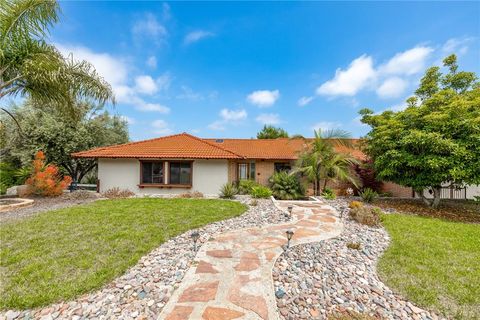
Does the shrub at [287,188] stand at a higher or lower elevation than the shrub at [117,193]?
higher

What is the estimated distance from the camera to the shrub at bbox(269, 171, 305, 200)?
12164mm

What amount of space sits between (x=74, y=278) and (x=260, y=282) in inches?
129

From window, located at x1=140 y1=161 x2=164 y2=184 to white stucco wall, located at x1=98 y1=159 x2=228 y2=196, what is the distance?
0.45 m

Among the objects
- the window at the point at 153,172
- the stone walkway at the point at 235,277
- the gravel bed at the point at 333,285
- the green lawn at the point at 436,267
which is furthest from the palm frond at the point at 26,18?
the green lawn at the point at 436,267

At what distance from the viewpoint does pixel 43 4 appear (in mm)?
6285

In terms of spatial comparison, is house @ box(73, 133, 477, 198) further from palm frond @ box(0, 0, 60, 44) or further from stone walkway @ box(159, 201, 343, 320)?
palm frond @ box(0, 0, 60, 44)

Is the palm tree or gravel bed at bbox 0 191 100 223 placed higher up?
the palm tree

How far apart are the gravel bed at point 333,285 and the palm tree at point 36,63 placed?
8.29 metres

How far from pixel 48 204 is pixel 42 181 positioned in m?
2.09

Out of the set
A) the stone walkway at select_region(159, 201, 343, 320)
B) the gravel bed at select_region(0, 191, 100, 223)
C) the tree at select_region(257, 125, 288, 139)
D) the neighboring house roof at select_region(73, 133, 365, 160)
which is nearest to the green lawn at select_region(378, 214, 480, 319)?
the stone walkway at select_region(159, 201, 343, 320)

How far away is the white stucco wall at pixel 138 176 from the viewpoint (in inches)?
535

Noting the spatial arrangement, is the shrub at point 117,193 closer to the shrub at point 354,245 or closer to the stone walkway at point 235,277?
the stone walkway at point 235,277

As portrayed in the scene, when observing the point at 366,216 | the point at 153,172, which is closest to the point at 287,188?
the point at 366,216

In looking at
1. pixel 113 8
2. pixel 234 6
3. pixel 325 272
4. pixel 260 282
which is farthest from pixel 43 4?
pixel 325 272
